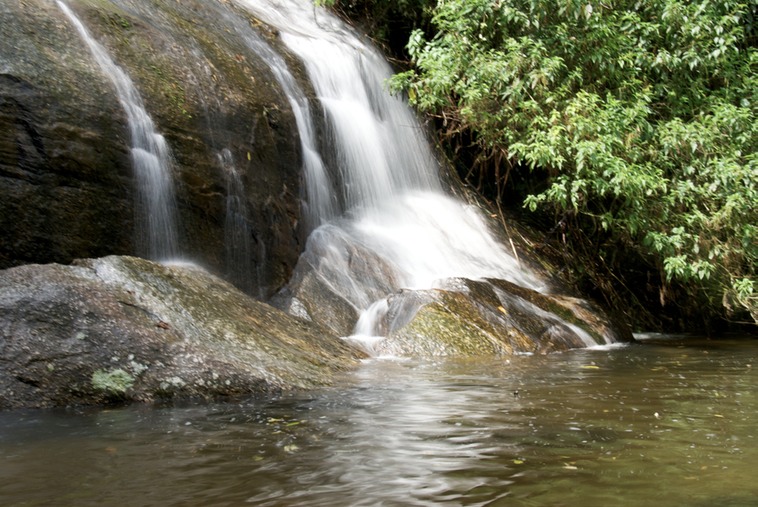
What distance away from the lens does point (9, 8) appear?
7.32 meters

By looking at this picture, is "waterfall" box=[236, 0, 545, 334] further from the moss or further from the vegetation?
the moss

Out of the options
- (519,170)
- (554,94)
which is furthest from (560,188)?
(519,170)

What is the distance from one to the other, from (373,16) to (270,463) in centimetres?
1247

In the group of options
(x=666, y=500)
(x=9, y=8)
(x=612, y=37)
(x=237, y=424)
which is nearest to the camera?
(x=666, y=500)

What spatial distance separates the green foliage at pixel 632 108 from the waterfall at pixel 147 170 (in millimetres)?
4439

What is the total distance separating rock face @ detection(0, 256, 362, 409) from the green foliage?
5.35 m

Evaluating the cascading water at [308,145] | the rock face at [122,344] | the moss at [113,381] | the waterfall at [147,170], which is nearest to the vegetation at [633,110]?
the cascading water at [308,145]

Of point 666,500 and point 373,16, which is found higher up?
point 373,16

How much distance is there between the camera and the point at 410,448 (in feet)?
11.3

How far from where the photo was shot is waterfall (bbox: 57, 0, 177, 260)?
7.53 meters

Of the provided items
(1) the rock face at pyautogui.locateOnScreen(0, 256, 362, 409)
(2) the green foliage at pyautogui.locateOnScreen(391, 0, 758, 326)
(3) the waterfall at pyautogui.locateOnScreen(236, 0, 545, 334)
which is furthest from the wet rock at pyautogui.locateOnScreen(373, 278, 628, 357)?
(1) the rock face at pyautogui.locateOnScreen(0, 256, 362, 409)

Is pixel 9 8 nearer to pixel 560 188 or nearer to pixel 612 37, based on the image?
pixel 560 188

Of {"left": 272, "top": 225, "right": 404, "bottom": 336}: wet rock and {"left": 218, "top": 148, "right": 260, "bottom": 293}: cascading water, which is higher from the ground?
{"left": 218, "top": 148, "right": 260, "bottom": 293}: cascading water

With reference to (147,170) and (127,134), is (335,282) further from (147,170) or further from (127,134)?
(127,134)
